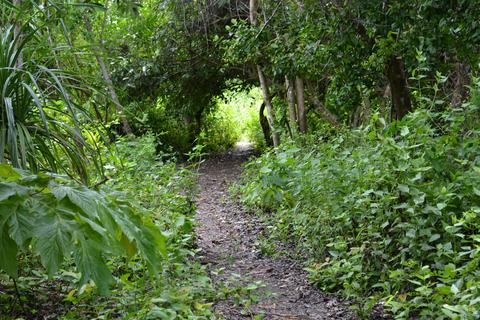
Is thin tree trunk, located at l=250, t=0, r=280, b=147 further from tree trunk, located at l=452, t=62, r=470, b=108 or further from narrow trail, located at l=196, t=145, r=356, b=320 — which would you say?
tree trunk, located at l=452, t=62, r=470, b=108

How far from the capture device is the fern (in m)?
1.47

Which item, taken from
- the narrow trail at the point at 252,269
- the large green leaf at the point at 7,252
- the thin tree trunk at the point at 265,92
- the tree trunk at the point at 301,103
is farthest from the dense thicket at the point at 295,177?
the tree trunk at the point at 301,103

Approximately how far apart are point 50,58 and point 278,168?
146 inches

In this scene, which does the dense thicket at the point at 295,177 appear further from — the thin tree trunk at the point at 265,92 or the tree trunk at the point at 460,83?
the thin tree trunk at the point at 265,92

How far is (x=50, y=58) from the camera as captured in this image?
323cm

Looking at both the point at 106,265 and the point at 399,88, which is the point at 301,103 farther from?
the point at 106,265

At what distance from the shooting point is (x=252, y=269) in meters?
4.77

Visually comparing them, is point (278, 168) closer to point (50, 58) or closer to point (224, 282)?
point (224, 282)

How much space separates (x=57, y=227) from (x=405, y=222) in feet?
9.78

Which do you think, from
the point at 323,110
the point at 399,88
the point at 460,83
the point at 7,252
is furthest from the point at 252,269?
the point at 323,110

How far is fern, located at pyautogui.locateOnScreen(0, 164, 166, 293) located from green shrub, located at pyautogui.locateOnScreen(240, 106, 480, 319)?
6.26 feet

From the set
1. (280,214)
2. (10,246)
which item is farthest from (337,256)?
(10,246)

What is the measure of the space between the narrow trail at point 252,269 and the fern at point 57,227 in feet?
6.22

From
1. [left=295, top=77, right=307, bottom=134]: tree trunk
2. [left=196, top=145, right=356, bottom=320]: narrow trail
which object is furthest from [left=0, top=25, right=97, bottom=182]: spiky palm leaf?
[left=295, top=77, right=307, bottom=134]: tree trunk
